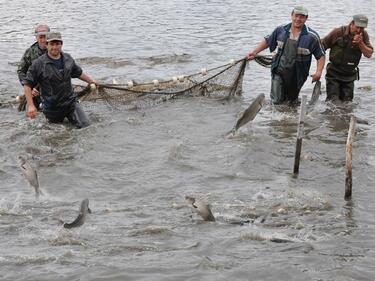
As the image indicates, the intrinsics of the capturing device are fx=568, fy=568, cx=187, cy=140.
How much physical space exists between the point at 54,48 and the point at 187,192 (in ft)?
10.7

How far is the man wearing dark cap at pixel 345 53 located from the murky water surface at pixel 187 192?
0.52 m

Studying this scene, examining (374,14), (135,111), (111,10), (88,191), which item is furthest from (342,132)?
(111,10)

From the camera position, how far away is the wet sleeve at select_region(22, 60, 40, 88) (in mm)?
9078

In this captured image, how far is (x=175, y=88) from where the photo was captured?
12109 millimetres

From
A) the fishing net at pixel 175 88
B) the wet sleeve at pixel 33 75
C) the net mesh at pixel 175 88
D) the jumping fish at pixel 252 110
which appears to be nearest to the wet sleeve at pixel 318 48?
the jumping fish at pixel 252 110

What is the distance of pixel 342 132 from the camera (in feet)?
33.5

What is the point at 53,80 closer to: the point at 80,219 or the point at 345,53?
the point at 80,219

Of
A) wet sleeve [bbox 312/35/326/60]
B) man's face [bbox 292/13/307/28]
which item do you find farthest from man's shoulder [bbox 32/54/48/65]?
wet sleeve [bbox 312/35/326/60]

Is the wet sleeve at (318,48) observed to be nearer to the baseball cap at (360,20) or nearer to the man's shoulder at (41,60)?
the baseball cap at (360,20)

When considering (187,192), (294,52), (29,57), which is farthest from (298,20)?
(29,57)

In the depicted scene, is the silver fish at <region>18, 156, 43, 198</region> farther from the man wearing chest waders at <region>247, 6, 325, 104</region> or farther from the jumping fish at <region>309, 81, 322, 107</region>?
the jumping fish at <region>309, 81, 322, 107</region>

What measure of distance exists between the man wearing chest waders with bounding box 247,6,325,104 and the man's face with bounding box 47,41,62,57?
3.56 metres

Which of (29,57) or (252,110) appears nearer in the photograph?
(252,110)

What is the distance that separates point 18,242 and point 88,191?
70.1 inches
